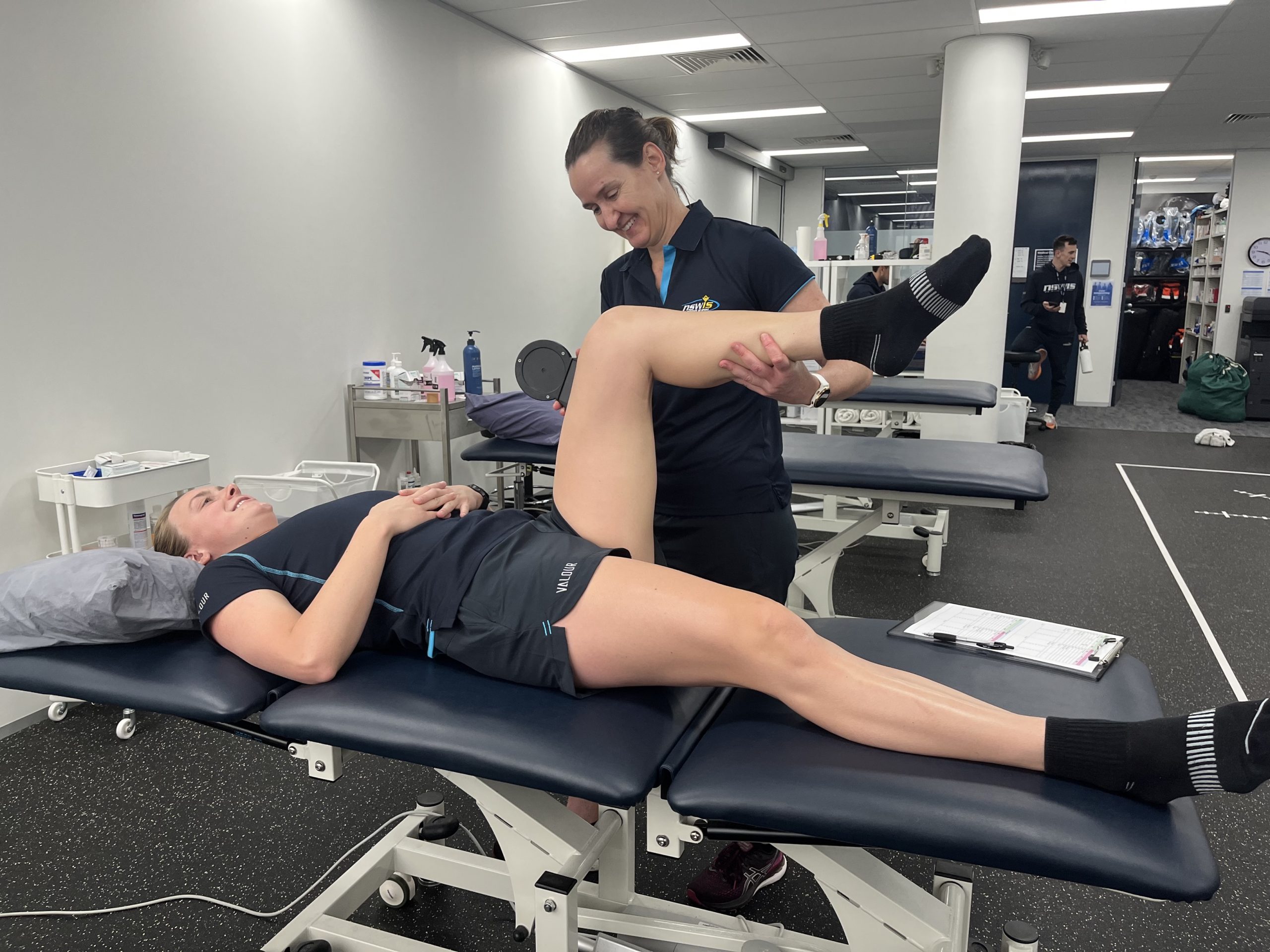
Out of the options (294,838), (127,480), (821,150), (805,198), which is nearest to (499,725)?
(294,838)

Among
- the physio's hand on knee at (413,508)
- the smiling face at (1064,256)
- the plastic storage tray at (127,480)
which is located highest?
the smiling face at (1064,256)

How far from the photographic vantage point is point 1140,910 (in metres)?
1.56

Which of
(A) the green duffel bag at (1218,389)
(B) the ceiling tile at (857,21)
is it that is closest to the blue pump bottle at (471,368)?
(B) the ceiling tile at (857,21)

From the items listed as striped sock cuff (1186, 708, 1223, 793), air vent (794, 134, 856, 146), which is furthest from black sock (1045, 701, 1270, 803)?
air vent (794, 134, 856, 146)

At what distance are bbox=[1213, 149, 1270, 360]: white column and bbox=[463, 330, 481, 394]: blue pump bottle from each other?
730 centimetres

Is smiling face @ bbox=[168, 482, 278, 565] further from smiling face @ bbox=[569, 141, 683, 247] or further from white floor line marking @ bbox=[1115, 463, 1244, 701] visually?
white floor line marking @ bbox=[1115, 463, 1244, 701]

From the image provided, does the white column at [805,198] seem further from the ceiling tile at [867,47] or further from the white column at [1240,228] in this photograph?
the ceiling tile at [867,47]

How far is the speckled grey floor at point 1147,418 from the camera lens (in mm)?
6867

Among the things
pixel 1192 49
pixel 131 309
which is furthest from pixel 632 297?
pixel 1192 49

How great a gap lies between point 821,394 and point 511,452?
160 cm

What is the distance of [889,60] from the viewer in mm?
4832

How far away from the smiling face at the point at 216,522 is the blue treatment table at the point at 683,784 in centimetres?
23

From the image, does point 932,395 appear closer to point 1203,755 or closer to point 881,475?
point 881,475

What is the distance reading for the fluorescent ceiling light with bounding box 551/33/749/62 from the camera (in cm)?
443
